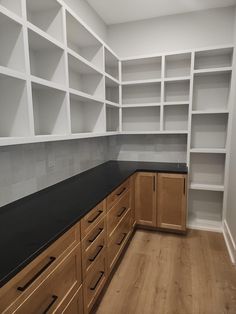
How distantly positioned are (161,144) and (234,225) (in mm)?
1359

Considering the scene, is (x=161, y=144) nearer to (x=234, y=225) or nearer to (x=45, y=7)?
(x=234, y=225)

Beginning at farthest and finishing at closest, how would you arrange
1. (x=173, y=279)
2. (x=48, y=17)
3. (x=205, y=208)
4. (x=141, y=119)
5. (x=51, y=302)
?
(x=141, y=119) → (x=205, y=208) → (x=173, y=279) → (x=48, y=17) → (x=51, y=302)

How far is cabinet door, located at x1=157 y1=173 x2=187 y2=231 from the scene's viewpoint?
2.47m

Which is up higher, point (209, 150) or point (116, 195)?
point (209, 150)

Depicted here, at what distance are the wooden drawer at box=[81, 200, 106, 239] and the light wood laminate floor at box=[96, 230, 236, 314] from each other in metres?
0.73

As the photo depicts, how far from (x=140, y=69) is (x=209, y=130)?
1.30m

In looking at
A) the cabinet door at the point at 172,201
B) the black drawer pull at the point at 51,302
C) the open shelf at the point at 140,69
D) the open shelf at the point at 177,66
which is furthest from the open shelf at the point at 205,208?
the black drawer pull at the point at 51,302

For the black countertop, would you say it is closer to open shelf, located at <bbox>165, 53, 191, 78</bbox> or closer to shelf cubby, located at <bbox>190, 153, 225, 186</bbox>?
shelf cubby, located at <bbox>190, 153, 225, 186</bbox>

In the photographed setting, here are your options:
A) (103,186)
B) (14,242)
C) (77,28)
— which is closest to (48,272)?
(14,242)

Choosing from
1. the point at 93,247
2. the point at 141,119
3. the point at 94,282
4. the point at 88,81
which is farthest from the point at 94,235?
the point at 141,119

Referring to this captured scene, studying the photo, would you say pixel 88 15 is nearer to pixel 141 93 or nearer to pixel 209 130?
pixel 141 93

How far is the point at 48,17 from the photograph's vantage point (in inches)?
59.4

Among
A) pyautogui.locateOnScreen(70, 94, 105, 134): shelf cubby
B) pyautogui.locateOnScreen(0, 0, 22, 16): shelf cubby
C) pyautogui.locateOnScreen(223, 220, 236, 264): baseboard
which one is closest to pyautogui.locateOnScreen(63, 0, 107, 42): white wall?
pyautogui.locateOnScreen(70, 94, 105, 134): shelf cubby

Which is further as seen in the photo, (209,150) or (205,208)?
(205,208)
